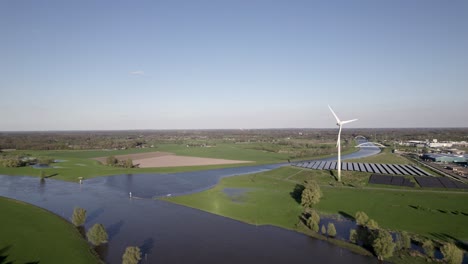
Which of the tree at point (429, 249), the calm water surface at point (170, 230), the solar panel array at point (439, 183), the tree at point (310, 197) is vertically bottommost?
the calm water surface at point (170, 230)

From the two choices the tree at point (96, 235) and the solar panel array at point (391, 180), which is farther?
the solar panel array at point (391, 180)

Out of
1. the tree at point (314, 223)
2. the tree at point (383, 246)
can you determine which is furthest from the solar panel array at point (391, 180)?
the tree at point (383, 246)

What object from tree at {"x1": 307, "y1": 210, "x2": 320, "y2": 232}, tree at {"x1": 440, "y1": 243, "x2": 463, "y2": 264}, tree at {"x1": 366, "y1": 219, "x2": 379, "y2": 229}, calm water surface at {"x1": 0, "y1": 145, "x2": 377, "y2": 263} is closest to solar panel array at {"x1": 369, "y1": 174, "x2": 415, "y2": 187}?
tree at {"x1": 366, "y1": 219, "x2": 379, "y2": 229}

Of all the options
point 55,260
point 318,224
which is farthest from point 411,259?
point 55,260

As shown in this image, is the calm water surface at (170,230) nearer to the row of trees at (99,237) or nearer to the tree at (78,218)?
the row of trees at (99,237)

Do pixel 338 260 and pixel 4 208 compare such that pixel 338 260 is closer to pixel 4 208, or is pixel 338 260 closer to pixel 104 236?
pixel 104 236

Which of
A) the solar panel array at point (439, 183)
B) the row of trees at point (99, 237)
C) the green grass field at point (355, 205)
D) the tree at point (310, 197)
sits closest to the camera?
the row of trees at point (99, 237)

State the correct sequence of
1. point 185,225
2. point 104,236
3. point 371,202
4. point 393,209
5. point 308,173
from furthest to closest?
point 308,173, point 371,202, point 393,209, point 185,225, point 104,236
